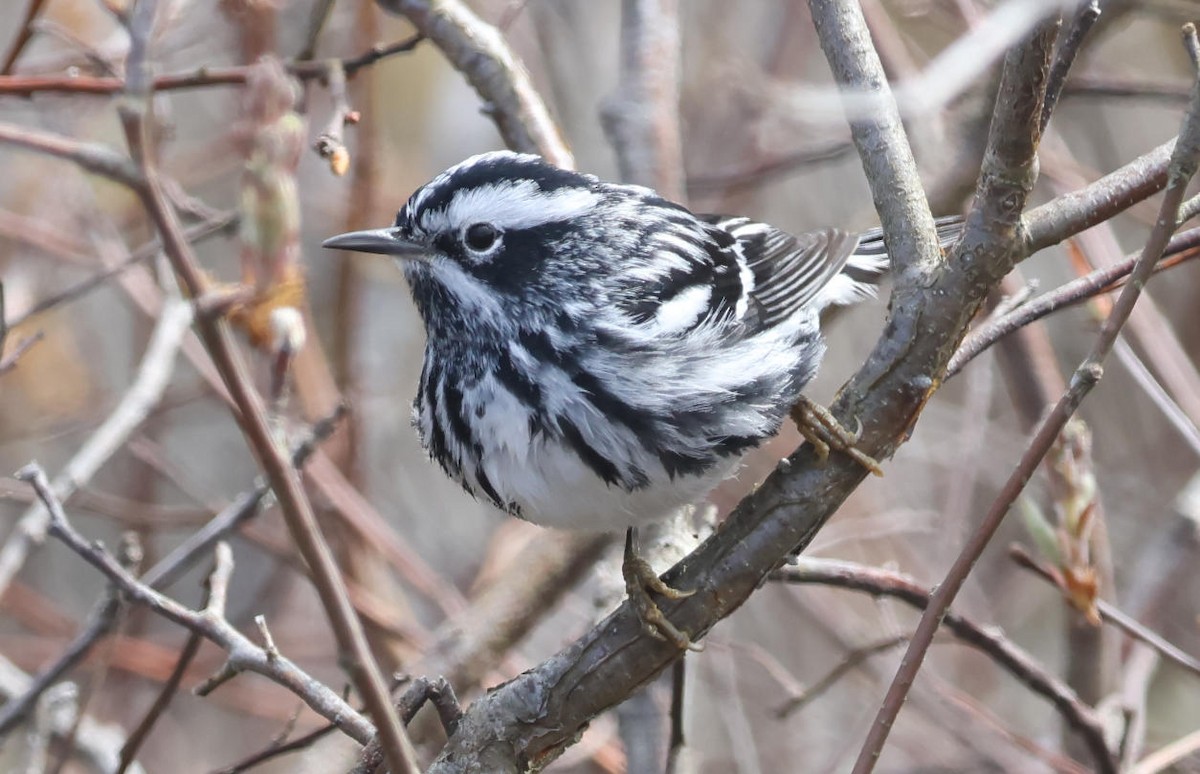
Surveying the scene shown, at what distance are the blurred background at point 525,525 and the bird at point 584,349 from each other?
0.95m

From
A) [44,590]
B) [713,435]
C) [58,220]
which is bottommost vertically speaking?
[713,435]

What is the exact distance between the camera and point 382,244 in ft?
8.79

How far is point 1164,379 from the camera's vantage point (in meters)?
3.96

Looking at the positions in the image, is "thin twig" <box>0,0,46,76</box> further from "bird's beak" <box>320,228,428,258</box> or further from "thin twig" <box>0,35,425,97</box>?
"bird's beak" <box>320,228,428,258</box>

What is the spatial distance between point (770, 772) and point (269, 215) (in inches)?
178

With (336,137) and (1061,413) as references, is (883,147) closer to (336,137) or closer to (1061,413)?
(1061,413)

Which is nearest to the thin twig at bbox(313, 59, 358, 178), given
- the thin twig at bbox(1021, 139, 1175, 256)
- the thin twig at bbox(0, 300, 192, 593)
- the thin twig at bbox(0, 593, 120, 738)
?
the thin twig at bbox(0, 300, 192, 593)

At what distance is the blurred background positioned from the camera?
417cm

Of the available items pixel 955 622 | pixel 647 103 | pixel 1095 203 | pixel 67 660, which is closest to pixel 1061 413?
pixel 1095 203

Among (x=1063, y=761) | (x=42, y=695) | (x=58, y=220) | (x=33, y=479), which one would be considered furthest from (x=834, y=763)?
(x=58, y=220)

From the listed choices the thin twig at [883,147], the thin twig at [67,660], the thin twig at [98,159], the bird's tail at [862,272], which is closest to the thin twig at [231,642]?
the thin twig at [67,660]

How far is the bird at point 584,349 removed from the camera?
8.14ft

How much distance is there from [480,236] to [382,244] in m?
0.22

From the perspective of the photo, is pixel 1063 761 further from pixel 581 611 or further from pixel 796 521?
pixel 581 611
